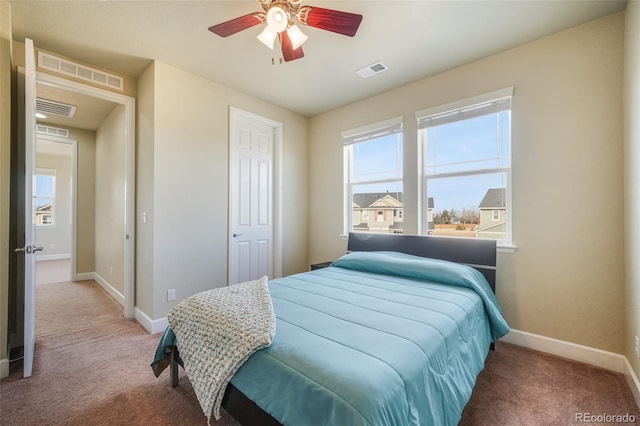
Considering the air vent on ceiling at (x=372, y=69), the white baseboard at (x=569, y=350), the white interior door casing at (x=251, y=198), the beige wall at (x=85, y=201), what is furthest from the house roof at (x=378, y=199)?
the beige wall at (x=85, y=201)

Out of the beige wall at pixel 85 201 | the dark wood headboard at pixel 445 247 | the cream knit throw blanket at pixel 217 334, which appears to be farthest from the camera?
the beige wall at pixel 85 201

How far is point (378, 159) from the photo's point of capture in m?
3.59

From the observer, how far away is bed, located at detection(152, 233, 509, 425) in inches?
38.9

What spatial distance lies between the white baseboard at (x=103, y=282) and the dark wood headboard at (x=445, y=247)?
3.35m

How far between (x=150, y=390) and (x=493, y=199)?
10.8 feet

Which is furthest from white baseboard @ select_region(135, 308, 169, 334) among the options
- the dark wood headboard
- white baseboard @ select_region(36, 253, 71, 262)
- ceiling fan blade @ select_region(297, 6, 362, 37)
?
white baseboard @ select_region(36, 253, 71, 262)

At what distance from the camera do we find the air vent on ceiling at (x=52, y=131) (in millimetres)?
4516

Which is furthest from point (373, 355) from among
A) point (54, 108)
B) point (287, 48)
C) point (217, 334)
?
point (54, 108)

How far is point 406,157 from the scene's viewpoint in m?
3.22

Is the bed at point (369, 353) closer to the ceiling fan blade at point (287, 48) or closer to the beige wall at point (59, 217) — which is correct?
the ceiling fan blade at point (287, 48)

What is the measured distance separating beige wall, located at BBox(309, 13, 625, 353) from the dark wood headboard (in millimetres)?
185

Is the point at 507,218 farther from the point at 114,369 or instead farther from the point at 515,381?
the point at 114,369

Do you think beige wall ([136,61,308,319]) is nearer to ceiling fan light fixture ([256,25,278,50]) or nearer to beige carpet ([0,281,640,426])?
beige carpet ([0,281,640,426])

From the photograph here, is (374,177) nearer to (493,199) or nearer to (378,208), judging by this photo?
(378,208)
